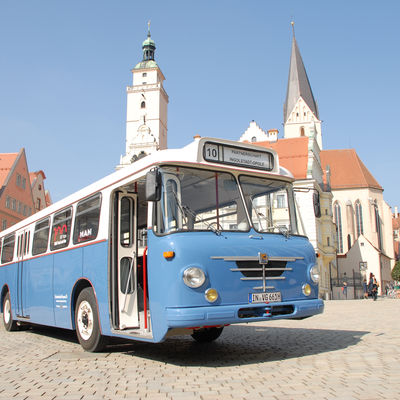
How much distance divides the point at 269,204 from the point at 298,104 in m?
81.3

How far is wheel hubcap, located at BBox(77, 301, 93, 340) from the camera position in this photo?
876 cm

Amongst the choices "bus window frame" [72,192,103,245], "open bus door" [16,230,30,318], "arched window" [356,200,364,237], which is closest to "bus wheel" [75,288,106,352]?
"bus window frame" [72,192,103,245]

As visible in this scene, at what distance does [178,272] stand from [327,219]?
48.7m

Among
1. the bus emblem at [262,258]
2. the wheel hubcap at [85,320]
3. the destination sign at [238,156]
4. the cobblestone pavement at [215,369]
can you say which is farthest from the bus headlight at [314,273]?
the wheel hubcap at [85,320]

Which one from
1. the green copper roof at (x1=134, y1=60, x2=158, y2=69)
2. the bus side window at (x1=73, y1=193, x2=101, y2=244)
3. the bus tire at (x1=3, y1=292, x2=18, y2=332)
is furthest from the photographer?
the green copper roof at (x1=134, y1=60, x2=158, y2=69)

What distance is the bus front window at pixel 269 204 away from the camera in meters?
7.75

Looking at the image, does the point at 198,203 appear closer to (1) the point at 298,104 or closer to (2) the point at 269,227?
(2) the point at 269,227

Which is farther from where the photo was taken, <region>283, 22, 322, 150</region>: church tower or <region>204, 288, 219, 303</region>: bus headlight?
<region>283, 22, 322, 150</region>: church tower

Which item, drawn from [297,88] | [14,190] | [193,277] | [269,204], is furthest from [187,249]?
[297,88]

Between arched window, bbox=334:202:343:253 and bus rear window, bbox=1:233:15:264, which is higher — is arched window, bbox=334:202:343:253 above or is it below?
above

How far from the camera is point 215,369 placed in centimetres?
684

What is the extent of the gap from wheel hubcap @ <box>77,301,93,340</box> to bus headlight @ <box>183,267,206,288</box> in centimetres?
274

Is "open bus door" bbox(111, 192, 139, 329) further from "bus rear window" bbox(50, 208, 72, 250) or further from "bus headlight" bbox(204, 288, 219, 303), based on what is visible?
"bus rear window" bbox(50, 208, 72, 250)

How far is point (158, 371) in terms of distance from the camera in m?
6.83
